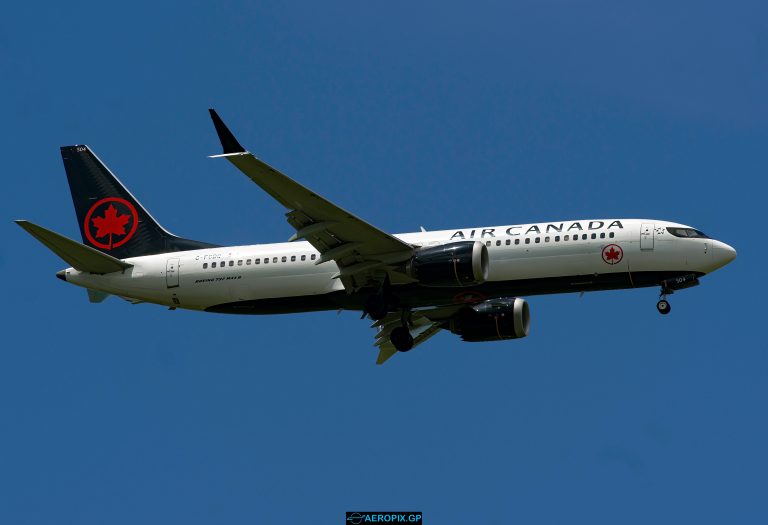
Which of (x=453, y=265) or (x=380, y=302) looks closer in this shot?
(x=453, y=265)

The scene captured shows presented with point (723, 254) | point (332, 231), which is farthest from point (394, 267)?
point (723, 254)

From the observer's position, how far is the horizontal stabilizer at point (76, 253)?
56.5m

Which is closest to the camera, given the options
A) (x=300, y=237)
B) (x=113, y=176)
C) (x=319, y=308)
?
(x=300, y=237)

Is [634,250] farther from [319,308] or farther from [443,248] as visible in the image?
[319,308]

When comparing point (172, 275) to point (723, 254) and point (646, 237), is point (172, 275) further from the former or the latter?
point (723, 254)

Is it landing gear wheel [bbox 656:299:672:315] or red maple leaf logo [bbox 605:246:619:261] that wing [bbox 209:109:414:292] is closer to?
red maple leaf logo [bbox 605:246:619:261]

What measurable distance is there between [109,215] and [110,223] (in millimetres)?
415

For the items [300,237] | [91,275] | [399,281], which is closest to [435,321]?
[399,281]

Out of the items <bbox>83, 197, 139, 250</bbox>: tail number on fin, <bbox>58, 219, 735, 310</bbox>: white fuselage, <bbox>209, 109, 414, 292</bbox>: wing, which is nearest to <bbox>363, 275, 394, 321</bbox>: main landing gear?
<bbox>209, 109, 414, 292</bbox>: wing

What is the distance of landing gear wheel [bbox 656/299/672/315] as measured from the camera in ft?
187

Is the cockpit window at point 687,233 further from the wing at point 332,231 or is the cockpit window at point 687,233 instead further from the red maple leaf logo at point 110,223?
the red maple leaf logo at point 110,223

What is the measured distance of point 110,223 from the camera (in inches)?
2539

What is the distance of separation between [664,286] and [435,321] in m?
11.1

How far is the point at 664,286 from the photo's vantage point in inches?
2242
